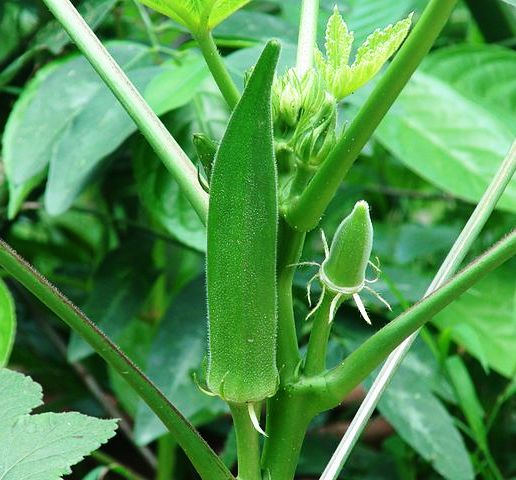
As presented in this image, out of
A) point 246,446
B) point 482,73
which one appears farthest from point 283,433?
point 482,73

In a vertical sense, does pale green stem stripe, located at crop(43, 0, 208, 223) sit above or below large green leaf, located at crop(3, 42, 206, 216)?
above

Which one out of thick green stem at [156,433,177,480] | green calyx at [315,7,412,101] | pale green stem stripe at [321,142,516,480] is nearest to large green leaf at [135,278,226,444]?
thick green stem at [156,433,177,480]

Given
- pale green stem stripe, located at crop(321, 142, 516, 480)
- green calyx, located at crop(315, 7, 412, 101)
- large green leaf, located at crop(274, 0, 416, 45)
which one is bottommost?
large green leaf, located at crop(274, 0, 416, 45)

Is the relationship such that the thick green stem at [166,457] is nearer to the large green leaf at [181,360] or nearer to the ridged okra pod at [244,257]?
the large green leaf at [181,360]

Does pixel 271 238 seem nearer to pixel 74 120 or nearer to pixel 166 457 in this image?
pixel 74 120

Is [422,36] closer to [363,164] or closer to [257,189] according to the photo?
[257,189]

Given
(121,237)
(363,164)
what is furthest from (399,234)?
(121,237)

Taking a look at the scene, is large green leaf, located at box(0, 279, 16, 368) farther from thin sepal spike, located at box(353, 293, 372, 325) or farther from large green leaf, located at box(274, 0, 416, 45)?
large green leaf, located at box(274, 0, 416, 45)
